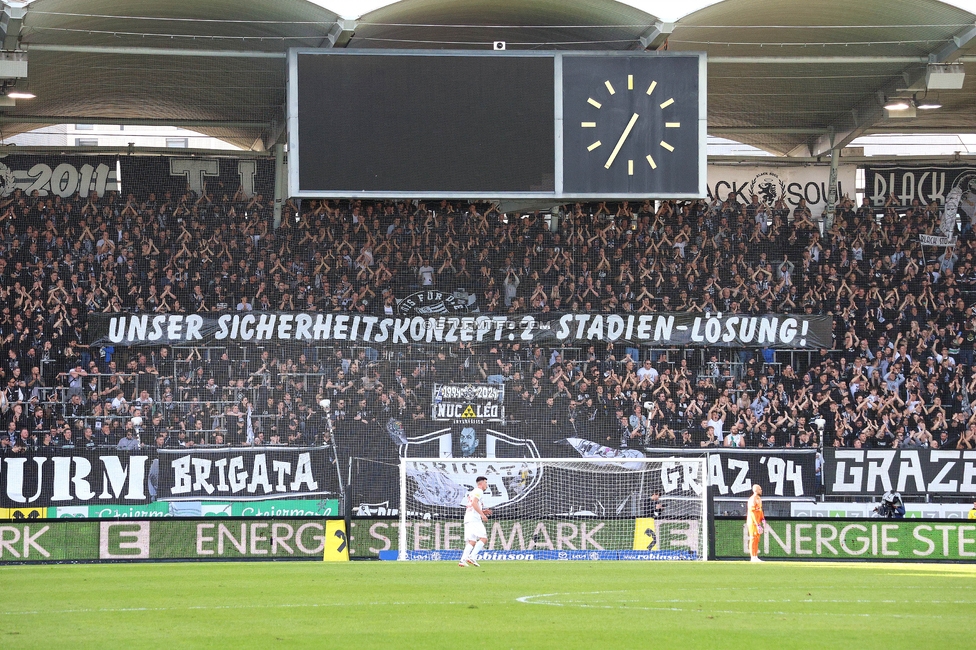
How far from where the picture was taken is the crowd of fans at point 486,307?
87.0ft

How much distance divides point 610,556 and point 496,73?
1096 cm

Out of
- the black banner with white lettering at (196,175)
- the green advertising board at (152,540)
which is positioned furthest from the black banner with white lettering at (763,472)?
the black banner with white lettering at (196,175)

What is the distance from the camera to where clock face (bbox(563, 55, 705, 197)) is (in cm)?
2648

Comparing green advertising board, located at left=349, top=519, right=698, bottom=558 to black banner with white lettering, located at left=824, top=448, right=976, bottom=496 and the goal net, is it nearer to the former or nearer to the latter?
the goal net

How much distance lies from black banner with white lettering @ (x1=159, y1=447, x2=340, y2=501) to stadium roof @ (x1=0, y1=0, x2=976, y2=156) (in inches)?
340

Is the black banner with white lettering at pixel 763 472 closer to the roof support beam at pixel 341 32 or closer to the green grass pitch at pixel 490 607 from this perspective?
the green grass pitch at pixel 490 607

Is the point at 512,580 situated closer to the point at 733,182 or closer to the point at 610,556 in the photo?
the point at 610,556

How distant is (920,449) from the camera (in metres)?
26.4

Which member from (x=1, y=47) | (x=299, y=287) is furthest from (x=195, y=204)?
(x=1, y=47)

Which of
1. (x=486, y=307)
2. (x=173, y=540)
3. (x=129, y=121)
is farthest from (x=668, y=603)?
(x=129, y=121)

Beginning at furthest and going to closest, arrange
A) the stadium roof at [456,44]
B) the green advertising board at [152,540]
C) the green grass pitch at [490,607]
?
the stadium roof at [456,44] < the green advertising board at [152,540] < the green grass pitch at [490,607]

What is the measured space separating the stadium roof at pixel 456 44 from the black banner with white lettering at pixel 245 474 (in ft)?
28.3

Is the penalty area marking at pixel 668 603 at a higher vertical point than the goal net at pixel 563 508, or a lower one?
higher

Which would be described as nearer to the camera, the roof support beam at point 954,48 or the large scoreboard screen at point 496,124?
the large scoreboard screen at point 496,124
